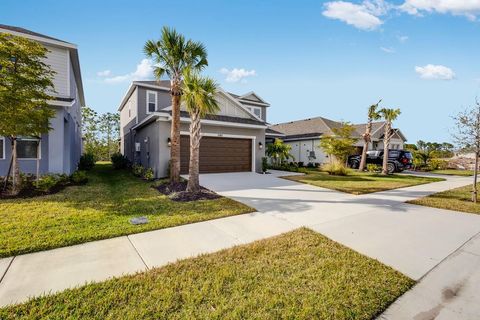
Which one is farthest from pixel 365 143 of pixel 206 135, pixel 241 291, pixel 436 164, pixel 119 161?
pixel 119 161

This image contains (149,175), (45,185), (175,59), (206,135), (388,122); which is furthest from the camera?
Result: (388,122)

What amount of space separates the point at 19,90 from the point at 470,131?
14421 millimetres

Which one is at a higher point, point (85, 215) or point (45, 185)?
point (45, 185)

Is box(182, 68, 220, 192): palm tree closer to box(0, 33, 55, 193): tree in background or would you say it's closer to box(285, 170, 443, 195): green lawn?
box(0, 33, 55, 193): tree in background

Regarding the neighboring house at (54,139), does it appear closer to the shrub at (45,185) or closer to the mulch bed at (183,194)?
the shrub at (45,185)

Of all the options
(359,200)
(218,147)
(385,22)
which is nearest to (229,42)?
(218,147)

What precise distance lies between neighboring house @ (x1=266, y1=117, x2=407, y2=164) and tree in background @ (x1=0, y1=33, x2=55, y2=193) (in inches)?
616

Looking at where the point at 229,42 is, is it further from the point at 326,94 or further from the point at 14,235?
the point at 14,235

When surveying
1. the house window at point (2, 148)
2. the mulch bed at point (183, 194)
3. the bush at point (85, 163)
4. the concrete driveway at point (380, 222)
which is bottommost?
the concrete driveway at point (380, 222)

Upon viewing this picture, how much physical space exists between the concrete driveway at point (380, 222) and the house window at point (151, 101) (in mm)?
10209

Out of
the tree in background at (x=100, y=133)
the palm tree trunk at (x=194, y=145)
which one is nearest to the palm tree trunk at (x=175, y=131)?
the palm tree trunk at (x=194, y=145)

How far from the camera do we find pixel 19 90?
6844mm

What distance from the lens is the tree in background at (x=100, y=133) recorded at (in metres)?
28.2

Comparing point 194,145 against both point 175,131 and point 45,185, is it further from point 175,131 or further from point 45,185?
point 45,185
